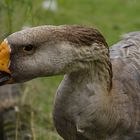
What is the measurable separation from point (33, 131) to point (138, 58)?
1587 millimetres

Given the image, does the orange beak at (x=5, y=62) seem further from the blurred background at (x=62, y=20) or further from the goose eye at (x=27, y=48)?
the blurred background at (x=62, y=20)

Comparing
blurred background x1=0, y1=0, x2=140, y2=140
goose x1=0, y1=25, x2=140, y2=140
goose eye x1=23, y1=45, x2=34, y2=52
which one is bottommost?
blurred background x1=0, y1=0, x2=140, y2=140

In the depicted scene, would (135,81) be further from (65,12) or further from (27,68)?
(65,12)

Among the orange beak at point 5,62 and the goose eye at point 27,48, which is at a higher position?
the goose eye at point 27,48

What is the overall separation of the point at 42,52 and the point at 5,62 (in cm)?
23

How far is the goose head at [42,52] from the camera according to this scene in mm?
4250

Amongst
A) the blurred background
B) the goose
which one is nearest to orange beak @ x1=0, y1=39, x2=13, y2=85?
the goose

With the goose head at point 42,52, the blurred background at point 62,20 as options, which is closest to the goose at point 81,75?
the goose head at point 42,52

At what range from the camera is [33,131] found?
6316 millimetres

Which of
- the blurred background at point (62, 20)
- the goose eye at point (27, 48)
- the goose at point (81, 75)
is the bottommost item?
the blurred background at point (62, 20)

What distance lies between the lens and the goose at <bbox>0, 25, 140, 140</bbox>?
4.29 meters

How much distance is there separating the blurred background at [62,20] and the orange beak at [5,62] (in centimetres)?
212

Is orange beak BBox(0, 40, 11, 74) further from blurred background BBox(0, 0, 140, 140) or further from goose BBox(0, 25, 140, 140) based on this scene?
blurred background BBox(0, 0, 140, 140)

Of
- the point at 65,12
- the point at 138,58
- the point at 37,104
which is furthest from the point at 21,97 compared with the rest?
the point at 65,12
